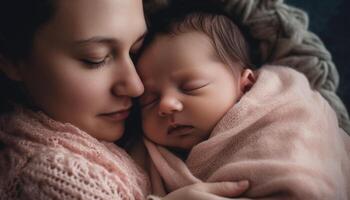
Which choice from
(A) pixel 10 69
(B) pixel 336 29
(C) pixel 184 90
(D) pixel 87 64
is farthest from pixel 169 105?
(B) pixel 336 29

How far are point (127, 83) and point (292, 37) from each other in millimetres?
456

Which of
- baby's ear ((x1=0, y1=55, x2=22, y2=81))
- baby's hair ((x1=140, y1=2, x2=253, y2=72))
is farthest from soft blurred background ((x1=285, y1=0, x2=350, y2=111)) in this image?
baby's ear ((x1=0, y1=55, x2=22, y2=81))

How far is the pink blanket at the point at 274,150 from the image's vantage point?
0.96 meters

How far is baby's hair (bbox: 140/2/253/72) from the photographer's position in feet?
3.89

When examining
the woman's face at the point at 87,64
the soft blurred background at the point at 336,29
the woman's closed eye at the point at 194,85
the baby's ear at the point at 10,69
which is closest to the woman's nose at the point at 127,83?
the woman's face at the point at 87,64

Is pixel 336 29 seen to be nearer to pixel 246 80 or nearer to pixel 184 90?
pixel 246 80

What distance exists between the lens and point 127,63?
107cm

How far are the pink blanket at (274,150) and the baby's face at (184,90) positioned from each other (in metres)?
0.04

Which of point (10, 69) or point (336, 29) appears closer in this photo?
point (10, 69)

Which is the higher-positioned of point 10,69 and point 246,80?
point 10,69

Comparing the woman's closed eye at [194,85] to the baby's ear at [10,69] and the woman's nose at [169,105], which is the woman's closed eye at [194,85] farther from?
the baby's ear at [10,69]

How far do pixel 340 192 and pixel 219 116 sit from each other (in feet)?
0.98

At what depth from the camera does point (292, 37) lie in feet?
4.14

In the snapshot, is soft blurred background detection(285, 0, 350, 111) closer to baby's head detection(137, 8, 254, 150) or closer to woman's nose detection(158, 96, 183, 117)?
baby's head detection(137, 8, 254, 150)
